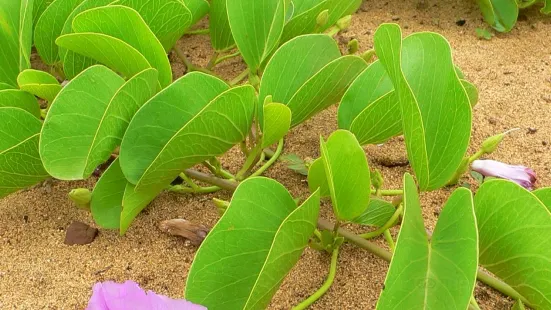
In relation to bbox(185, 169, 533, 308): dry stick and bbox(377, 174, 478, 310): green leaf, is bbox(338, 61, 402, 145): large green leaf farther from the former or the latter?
bbox(377, 174, 478, 310): green leaf

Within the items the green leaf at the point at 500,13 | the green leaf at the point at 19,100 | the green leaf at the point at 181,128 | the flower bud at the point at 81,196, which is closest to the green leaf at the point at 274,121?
the green leaf at the point at 181,128

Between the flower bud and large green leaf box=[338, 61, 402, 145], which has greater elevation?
large green leaf box=[338, 61, 402, 145]

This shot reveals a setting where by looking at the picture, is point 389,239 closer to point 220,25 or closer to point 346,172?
point 346,172

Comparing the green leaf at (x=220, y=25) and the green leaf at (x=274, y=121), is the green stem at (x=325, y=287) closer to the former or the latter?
the green leaf at (x=274, y=121)

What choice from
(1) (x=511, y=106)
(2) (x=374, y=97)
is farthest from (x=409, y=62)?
(1) (x=511, y=106)

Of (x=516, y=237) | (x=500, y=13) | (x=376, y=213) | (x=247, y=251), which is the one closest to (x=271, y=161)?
(x=376, y=213)

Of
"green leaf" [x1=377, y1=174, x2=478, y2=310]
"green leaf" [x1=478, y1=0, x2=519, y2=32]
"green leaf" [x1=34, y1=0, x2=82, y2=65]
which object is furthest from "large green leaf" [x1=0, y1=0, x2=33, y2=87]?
"green leaf" [x1=478, y1=0, x2=519, y2=32]

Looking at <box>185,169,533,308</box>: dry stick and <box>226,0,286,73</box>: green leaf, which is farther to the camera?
<box>226,0,286,73</box>: green leaf

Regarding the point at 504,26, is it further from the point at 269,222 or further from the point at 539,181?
the point at 269,222
